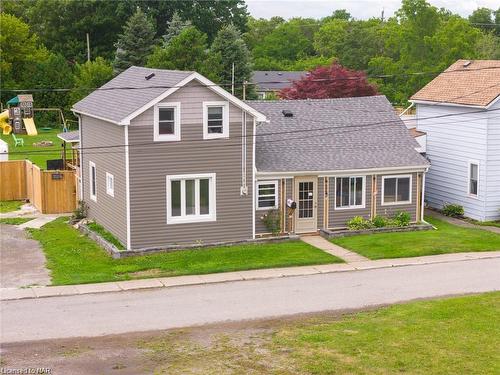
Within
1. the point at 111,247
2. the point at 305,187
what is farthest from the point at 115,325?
the point at 305,187

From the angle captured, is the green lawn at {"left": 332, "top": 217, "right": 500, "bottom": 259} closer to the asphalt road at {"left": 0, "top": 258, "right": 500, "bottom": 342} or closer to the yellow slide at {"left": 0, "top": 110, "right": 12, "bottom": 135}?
the asphalt road at {"left": 0, "top": 258, "right": 500, "bottom": 342}

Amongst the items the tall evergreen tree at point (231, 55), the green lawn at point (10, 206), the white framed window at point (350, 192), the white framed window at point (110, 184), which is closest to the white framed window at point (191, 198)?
the white framed window at point (110, 184)

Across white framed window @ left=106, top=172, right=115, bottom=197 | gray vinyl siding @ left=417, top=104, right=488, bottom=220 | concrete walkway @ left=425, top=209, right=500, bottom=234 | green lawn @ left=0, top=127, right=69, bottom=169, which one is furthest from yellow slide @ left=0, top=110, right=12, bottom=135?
concrete walkway @ left=425, top=209, right=500, bottom=234

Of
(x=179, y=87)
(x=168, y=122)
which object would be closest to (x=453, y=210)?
(x=168, y=122)

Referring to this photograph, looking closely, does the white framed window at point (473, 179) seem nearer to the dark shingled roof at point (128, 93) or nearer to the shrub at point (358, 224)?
the shrub at point (358, 224)

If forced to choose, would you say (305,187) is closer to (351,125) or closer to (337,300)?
(351,125)

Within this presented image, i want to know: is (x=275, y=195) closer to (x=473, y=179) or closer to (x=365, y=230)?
(x=365, y=230)
